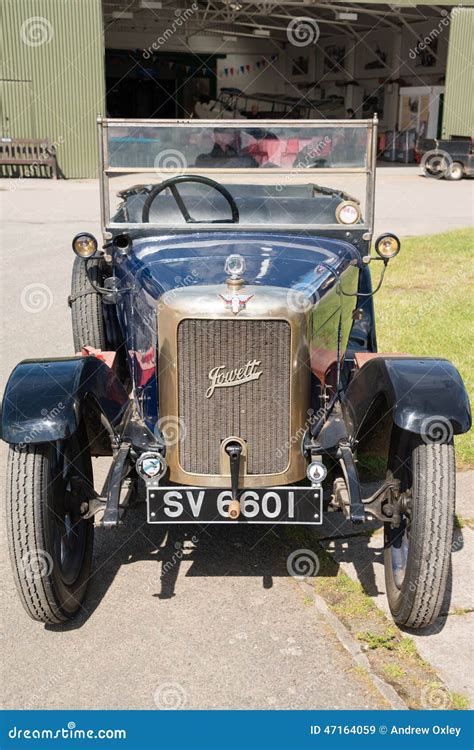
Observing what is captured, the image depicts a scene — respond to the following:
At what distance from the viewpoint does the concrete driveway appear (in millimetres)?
2508

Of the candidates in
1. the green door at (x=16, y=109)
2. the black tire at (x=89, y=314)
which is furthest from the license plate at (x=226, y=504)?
the green door at (x=16, y=109)

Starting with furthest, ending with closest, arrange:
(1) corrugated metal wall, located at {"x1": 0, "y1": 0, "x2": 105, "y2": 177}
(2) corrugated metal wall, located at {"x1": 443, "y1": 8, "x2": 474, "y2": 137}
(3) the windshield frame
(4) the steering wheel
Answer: (2) corrugated metal wall, located at {"x1": 443, "y1": 8, "x2": 474, "y2": 137}, (1) corrugated metal wall, located at {"x1": 0, "y1": 0, "x2": 105, "y2": 177}, (4) the steering wheel, (3) the windshield frame

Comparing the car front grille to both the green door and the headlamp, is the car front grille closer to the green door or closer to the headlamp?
the headlamp

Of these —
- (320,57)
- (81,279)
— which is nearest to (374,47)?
(320,57)

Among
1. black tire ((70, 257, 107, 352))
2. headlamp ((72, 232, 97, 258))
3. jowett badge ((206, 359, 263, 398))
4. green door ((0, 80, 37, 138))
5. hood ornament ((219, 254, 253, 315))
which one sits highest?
green door ((0, 80, 37, 138))

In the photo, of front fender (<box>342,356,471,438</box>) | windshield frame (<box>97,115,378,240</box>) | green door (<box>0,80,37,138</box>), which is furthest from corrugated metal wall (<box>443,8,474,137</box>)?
front fender (<box>342,356,471,438</box>)

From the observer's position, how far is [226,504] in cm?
278

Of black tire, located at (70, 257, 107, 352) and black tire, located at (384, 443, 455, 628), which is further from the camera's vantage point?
black tire, located at (70, 257, 107, 352)

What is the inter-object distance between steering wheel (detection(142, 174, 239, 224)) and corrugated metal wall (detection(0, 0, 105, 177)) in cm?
1600

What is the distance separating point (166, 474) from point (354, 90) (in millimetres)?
29242

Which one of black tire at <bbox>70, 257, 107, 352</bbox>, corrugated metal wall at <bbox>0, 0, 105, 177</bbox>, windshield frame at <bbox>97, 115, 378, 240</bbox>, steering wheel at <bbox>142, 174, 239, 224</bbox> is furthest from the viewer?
corrugated metal wall at <bbox>0, 0, 105, 177</bbox>

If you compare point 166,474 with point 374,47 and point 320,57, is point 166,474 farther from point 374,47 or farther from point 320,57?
point 320,57

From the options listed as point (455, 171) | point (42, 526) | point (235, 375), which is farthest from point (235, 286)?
point (455, 171)
